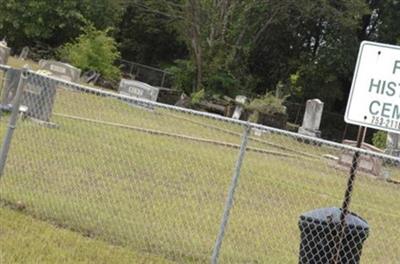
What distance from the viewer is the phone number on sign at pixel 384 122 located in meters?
5.46

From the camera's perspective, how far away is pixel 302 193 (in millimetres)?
12156

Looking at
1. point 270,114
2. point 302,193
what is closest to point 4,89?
point 302,193

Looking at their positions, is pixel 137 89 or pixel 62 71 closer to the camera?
pixel 62 71

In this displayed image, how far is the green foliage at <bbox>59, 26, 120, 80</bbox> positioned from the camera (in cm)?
3053

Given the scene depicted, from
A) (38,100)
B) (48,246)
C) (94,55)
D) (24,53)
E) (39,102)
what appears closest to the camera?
(48,246)

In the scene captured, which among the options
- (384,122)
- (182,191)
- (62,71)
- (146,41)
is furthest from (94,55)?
(384,122)

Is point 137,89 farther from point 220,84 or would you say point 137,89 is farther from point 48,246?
point 48,246

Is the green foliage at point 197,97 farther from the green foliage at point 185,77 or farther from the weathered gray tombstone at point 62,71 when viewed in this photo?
the weathered gray tombstone at point 62,71

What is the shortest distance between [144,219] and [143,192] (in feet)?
5.43

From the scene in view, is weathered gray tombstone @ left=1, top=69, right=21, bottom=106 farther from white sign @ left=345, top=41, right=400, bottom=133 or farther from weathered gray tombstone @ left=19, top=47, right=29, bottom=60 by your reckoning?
weathered gray tombstone @ left=19, top=47, right=29, bottom=60

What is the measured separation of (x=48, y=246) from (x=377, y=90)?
3215mm

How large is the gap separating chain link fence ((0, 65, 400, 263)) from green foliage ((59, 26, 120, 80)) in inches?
528

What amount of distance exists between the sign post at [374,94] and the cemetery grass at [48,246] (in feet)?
6.78

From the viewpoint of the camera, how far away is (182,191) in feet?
Answer: 32.3
